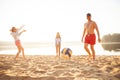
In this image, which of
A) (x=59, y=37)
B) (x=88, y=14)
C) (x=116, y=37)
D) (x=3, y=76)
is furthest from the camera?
(x=116, y=37)

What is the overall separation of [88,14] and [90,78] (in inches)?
142

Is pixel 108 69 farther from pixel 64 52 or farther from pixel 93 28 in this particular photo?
pixel 64 52

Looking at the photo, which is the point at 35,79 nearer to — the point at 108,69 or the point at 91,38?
the point at 108,69

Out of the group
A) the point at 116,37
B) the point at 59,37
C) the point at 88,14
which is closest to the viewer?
the point at 88,14

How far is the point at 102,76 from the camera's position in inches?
180

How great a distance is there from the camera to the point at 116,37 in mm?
41281

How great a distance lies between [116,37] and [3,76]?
39195 mm

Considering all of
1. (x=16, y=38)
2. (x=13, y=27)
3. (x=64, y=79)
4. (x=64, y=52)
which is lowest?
(x=64, y=79)

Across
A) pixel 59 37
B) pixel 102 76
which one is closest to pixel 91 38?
pixel 102 76

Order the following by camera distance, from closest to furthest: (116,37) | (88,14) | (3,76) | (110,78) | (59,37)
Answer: (110,78), (3,76), (88,14), (59,37), (116,37)

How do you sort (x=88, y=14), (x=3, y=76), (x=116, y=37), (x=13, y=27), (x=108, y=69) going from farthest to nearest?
(x=116, y=37)
(x=13, y=27)
(x=88, y=14)
(x=108, y=69)
(x=3, y=76)

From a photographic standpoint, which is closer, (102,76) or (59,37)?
(102,76)

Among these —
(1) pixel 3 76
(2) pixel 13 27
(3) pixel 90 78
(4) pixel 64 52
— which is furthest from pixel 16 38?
(3) pixel 90 78

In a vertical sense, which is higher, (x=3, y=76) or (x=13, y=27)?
(x=13, y=27)
